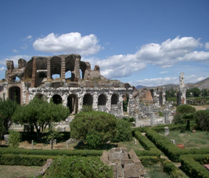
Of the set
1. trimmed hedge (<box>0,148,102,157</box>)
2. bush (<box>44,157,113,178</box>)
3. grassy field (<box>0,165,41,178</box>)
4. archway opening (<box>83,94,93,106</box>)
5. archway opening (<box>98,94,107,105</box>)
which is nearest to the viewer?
bush (<box>44,157,113,178</box>)

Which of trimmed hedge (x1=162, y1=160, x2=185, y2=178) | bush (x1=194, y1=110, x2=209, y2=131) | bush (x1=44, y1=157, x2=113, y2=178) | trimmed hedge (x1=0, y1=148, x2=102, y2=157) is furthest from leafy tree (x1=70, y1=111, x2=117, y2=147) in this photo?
bush (x1=194, y1=110, x2=209, y2=131)

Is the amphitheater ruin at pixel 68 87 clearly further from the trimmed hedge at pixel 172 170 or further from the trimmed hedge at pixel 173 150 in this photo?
the trimmed hedge at pixel 172 170

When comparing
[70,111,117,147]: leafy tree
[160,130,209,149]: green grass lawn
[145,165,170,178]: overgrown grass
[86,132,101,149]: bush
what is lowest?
[145,165,170,178]: overgrown grass

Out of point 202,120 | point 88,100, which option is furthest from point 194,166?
point 88,100

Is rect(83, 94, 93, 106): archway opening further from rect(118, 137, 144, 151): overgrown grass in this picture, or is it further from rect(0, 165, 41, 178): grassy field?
rect(0, 165, 41, 178): grassy field

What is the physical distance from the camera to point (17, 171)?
13727 millimetres

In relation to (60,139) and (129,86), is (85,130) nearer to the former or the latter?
(60,139)

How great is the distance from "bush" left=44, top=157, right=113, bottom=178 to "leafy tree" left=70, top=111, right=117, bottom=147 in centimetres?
1016

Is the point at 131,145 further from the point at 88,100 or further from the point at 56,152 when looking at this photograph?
the point at 88,100

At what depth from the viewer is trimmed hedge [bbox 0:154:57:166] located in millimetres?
14703

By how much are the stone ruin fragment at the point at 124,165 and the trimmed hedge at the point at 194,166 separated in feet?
8.70

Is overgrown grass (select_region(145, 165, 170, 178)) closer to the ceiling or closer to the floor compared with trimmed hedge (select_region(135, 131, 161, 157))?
closer to the floor

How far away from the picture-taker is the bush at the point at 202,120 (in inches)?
961

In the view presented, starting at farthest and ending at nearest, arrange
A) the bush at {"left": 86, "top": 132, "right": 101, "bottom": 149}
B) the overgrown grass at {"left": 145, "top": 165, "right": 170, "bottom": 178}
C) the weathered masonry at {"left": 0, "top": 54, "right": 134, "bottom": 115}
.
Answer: the weathered masonry at {"left": 0, "top": 54, "right": 134, "bottom": 115} → the bush at {"left": 86, "top": 132, "right": 101, "bottom": 149} → the overgrown grass at {"left": 145, "top": 165, "right": 170, "bottom": 178}
